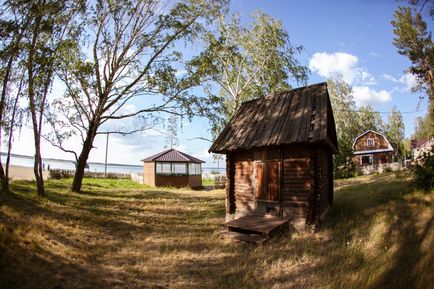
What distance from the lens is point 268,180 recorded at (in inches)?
511

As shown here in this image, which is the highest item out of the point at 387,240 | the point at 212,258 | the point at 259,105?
the point at 259,105

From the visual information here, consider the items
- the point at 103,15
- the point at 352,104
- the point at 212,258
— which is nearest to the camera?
the point at 212,258

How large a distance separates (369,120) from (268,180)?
53.0 m

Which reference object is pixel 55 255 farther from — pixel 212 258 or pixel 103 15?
pixel 103 15

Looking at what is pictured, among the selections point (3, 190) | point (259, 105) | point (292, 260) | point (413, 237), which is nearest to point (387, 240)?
point (413, 237)

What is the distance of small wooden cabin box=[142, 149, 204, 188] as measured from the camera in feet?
117

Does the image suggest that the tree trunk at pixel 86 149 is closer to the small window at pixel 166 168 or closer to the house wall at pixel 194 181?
the small window at pixel 166 168

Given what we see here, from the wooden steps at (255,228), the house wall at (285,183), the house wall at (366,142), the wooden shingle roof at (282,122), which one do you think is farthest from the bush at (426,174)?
the house wall at (366,142)

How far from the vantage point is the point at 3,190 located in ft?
43.9

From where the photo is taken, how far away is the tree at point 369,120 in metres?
53.2

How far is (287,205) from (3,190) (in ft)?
39.0

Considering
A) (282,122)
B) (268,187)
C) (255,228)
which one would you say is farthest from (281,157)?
(255,228)

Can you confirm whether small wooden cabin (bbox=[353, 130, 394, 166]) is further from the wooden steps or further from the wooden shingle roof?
the wooden steps

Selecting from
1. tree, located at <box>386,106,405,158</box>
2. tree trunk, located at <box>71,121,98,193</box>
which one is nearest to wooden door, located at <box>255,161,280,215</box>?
tree trunk, located at <box>71,121,98,193</box>
